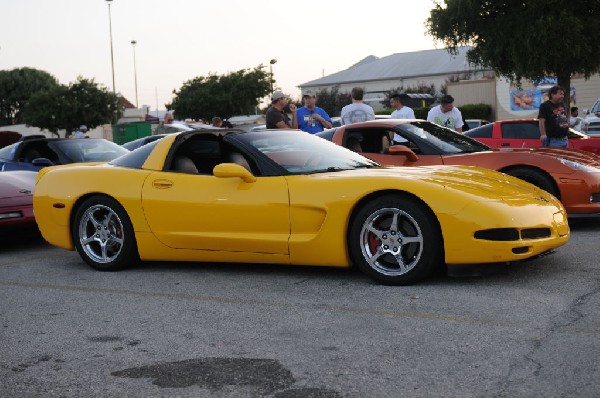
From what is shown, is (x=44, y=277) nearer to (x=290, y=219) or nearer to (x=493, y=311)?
(x=290, y=219)

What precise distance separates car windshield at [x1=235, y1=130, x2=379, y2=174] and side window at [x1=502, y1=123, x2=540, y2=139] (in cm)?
690

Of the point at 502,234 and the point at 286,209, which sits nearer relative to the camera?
the point at 502,234

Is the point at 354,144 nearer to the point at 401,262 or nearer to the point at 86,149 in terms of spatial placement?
the point at 401,262

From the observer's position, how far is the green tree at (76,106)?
63.9 meters

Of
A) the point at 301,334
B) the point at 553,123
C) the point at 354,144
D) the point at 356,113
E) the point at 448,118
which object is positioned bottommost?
the point at 301,334

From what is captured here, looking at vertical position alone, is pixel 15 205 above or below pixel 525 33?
below

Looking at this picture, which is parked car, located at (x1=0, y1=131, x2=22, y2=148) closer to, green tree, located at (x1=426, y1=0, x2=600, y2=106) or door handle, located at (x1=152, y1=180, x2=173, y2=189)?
green tree, located at (x1=426, y1=0, x2=600, y2=106)

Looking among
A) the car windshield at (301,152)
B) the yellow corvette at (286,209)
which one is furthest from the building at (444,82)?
the yellow corvette at (286,209)

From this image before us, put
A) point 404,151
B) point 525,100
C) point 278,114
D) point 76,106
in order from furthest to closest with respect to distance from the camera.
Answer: point 76,106, point 525,100, point 278,114, point 404,151

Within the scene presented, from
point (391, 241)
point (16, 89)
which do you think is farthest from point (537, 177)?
point (16, 89)

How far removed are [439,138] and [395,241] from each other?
3.51 m

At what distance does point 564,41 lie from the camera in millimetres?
22047

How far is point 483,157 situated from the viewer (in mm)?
8672

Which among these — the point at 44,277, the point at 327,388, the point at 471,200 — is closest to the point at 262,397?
the point at 327,388
